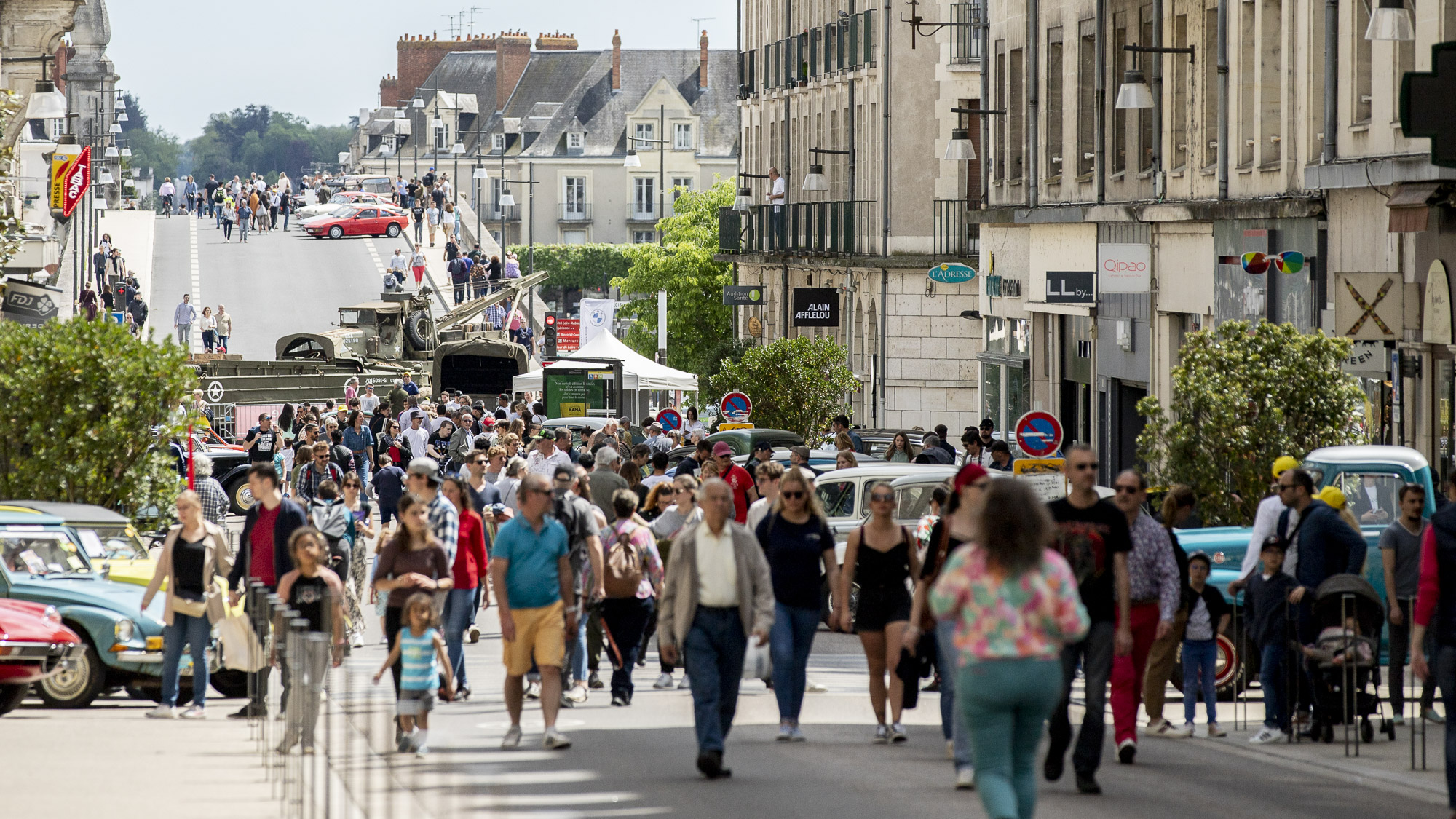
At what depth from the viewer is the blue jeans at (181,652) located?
46.6ft

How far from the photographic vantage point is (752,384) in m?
36.8

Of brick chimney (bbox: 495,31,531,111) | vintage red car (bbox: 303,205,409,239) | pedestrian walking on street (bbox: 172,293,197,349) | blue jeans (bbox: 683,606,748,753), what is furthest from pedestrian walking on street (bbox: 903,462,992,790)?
brick chimney (bbox: 495,31,531,111)

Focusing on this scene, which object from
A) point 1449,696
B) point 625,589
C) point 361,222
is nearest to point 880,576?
point 625,589

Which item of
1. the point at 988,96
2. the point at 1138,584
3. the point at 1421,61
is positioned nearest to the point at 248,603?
the point at 1138,584

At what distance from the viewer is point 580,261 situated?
132000 mm

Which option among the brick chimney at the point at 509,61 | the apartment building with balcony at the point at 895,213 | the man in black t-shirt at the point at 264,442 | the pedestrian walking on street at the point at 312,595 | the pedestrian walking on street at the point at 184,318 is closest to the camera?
the pedestrian walking on street at the point at 312,595

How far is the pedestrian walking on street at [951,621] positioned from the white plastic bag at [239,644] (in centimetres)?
415

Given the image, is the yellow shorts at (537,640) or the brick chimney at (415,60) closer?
the yellow shorts at (537,640)

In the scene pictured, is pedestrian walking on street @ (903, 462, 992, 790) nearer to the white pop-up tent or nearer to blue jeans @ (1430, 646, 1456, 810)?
blue jeans @ (1430, 646, 1456, 810)

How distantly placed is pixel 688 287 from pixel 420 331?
101 ft

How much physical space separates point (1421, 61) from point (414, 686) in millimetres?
12437

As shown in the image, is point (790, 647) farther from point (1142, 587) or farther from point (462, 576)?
point (462, 576)

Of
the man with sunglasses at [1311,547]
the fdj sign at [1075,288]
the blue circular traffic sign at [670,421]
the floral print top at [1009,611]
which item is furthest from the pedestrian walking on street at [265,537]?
the blue circular traffic sign at [670,421]

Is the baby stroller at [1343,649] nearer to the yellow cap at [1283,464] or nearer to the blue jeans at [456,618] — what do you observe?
the yellow cap at [1283,464]
